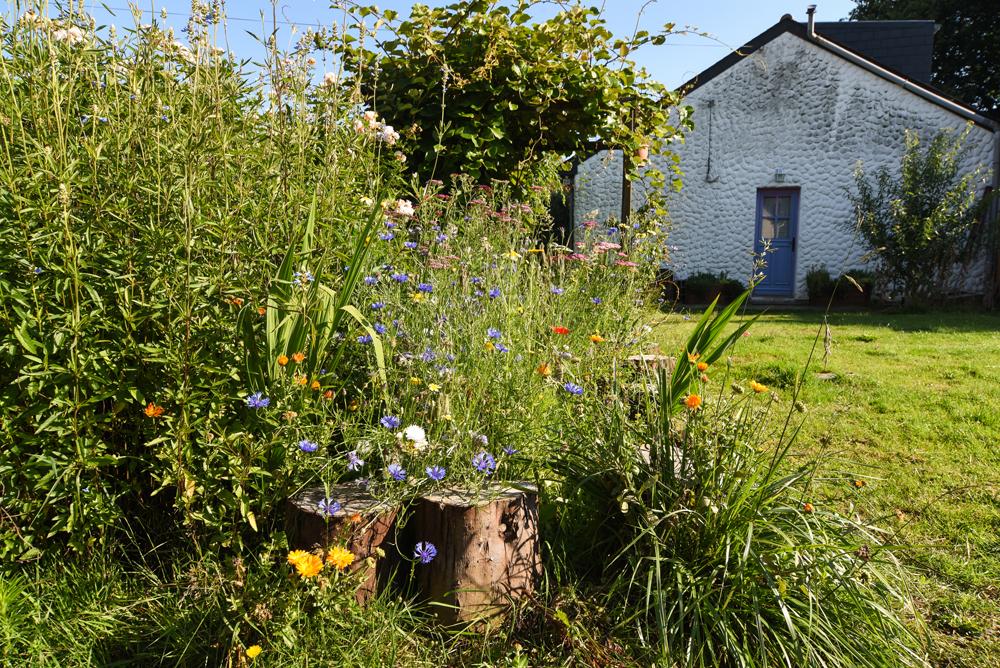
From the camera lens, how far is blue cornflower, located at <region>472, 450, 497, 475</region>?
2.11 m

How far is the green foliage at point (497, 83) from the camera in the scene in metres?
5.13

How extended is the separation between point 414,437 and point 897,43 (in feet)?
62.2

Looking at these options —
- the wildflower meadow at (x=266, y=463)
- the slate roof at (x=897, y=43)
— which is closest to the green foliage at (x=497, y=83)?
the wildflower meadow at (x=266, y=463)

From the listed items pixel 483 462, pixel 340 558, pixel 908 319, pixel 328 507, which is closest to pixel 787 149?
pixel 908 319

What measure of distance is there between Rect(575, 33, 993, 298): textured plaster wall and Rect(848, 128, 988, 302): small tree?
3.21 ft

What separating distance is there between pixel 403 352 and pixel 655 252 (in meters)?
3.06

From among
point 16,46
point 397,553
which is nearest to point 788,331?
point 397,553

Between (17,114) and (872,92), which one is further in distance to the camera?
(872,92)

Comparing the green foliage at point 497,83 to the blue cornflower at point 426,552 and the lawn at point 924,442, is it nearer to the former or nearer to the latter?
the lawn at point 924,442

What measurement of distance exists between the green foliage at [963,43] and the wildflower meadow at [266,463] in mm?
26285

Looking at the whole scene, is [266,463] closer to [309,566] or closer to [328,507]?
[328,507]

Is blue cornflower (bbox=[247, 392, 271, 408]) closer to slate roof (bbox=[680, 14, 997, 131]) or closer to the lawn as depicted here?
the lawn

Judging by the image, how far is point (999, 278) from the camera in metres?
12.0

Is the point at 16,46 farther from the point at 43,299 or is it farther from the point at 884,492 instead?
the point at 884,492
